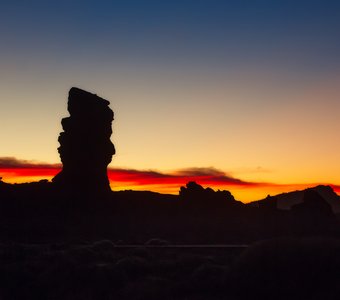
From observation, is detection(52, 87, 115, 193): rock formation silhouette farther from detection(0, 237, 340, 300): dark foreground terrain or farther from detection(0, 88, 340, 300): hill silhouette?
detection(0, 237, 340, 300): dark foreground terrain

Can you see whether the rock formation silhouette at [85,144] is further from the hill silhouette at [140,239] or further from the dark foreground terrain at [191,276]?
the dark foreground terrain at [191,276]

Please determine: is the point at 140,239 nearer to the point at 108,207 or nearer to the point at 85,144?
the point at 108,207

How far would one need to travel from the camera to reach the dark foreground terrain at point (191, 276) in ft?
53.2

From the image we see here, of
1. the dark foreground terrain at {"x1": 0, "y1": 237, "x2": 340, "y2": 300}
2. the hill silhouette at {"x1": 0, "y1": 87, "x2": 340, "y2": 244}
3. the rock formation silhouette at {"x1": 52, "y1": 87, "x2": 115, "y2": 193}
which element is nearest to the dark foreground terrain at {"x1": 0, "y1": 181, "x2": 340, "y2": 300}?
the dark foreground terrain at {"x1": 0, "y1": 237, "x2": 340, "y2": 300}

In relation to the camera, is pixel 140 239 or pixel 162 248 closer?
pixel 162 248

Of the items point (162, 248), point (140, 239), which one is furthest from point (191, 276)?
point (140, 239)

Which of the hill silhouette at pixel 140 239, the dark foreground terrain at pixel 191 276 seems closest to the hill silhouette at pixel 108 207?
the hill silhouette at pixel 140 239

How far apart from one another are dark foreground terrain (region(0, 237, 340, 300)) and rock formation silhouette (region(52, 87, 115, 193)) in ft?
135

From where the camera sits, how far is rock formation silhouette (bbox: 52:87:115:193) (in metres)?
68.9

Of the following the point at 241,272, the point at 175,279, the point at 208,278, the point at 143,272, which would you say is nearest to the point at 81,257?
the point at 143,272

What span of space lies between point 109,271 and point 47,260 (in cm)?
583

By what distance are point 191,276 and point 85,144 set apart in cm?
5072

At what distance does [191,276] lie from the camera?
21219 millimetres

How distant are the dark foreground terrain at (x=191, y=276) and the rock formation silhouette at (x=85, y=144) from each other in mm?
41127
